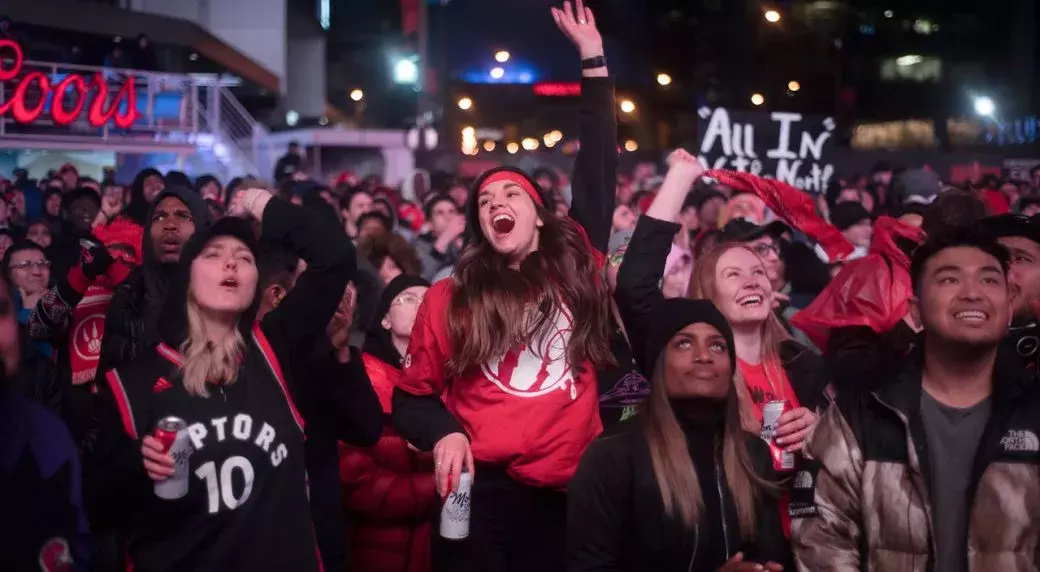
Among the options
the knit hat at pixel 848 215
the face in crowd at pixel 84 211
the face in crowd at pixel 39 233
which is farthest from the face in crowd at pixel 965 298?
the face in crowd at pixel 84 211

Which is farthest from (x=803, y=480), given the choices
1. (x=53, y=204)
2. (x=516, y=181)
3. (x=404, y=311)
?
(x=53, y=204)

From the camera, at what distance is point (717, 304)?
4.95m

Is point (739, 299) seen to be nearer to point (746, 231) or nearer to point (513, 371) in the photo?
point (513, 371)

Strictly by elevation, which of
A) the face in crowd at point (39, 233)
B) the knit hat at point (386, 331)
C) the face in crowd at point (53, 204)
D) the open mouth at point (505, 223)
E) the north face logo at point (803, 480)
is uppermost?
the face in crowd at point (53, 204)

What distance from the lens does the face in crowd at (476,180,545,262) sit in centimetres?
454

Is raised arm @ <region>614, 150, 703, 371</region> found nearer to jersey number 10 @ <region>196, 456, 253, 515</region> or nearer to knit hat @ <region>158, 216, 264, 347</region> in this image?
knit hat @ <region>158, 216, 264, 347</region>

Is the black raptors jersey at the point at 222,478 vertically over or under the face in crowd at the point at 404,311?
under

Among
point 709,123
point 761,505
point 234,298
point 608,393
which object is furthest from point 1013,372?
point 709,123

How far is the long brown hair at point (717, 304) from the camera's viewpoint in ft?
16.1

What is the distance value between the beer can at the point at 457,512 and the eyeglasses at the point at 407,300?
205cm

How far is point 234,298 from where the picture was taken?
13.1 ft

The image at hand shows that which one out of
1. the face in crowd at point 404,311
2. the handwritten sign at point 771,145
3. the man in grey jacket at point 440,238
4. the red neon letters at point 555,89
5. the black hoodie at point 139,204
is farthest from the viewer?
the red neon letters at point 555,89

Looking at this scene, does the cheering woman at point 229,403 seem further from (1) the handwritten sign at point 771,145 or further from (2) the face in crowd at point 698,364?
(1) the handwritten sign at point 771,145

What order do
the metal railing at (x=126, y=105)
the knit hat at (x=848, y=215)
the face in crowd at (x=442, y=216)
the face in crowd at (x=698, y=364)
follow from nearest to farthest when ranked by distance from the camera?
1. the face in crowd at (x=698, y=364)
2. the knit hat at (x=848, y=215)
3. the face in crowd at (x=442, y=216)
4. the metal railing at (x=126, y=105)
